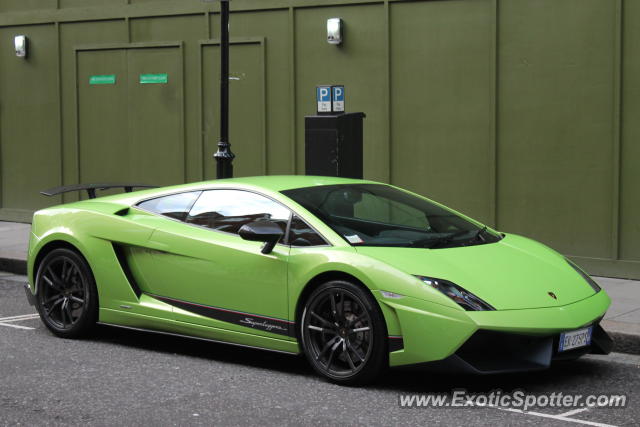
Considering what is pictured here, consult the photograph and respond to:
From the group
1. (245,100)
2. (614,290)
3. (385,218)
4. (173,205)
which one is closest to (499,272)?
(385,218)

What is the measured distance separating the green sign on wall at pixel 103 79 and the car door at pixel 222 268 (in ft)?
26.8

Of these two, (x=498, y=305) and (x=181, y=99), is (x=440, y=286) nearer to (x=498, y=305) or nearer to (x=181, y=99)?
(x=498, y=305)

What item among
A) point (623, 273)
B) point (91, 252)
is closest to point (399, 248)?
point (91, 252)

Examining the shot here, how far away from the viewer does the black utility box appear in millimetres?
10578

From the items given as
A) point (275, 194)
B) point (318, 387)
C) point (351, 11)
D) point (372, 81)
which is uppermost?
point (351, 11)

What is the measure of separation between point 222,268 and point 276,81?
6.70 metres

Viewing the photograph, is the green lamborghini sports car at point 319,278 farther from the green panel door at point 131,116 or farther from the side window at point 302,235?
the green panel door at point 131,116

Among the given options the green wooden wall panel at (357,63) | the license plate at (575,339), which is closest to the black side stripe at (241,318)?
the license plate at (575,339)

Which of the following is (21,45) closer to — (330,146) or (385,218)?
(330,146)

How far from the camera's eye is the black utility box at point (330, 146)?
10578 millimetres

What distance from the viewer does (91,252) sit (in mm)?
7941

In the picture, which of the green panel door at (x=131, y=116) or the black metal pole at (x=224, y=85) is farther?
the green panel door at (x=131, y=116)

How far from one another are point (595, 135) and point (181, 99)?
5905 mm

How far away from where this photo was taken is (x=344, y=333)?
21.6 feet
